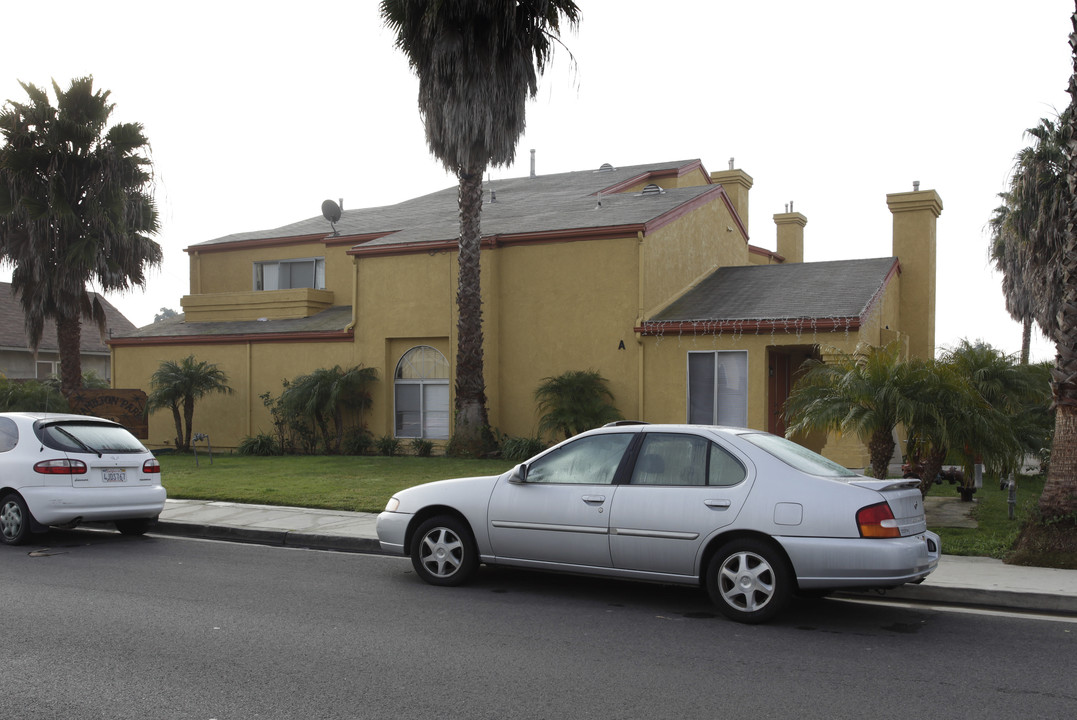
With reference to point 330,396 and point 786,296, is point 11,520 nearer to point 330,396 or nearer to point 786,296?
point 330,396

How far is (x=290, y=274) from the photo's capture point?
90.7 ft

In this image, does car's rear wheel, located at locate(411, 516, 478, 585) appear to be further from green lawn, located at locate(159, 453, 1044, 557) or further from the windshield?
green lawn, located at locate(159, 453, 1044, 557)

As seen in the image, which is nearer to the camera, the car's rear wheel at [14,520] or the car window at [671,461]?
the car window at [671,461]

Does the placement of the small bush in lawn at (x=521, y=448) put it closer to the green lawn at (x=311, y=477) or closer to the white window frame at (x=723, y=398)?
the green lawn at (x=311, y=477)

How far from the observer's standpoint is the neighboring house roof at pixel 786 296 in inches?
688

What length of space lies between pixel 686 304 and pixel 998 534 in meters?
10.4

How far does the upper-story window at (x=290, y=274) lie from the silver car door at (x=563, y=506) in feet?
65.6

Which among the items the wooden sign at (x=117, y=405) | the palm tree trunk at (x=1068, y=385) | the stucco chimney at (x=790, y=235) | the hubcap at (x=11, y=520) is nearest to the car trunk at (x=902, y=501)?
the palm tree trunk at (x=1068, y=385)

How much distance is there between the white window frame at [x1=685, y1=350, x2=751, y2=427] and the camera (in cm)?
1817

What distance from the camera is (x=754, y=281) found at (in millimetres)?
21547

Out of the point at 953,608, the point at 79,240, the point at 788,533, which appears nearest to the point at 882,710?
the point at 788,533

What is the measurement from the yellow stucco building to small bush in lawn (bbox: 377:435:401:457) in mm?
388

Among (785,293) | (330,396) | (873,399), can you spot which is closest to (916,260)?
(785,293)

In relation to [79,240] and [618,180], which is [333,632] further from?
[618,180]
